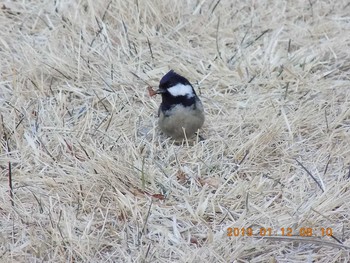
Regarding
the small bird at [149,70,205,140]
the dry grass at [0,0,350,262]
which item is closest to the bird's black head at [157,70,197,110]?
the small bird at [149,70,205,140]

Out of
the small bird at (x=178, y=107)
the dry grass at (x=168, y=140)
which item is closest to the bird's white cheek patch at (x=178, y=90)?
the small bird at (x=178, y=107)

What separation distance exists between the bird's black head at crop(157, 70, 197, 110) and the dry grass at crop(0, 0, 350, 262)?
0.25 metres

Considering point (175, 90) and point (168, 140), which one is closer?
point (175, 90)

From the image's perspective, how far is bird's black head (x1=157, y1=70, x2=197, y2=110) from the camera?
12.3ft

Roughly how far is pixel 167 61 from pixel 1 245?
1.88m

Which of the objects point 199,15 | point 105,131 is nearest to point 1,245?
point 105,131

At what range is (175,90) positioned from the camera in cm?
376

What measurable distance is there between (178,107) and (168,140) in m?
0.22

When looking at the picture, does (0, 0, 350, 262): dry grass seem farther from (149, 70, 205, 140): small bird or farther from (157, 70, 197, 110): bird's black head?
(157, 70, 197, 110): bird's black head

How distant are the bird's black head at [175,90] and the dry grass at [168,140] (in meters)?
0.25

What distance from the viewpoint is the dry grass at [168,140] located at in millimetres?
3162

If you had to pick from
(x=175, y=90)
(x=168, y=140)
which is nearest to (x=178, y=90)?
(x=175, y=90)

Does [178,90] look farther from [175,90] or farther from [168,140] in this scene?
[168,140]

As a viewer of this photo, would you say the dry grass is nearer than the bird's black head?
Yes
